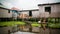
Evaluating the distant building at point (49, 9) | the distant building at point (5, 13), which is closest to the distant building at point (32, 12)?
the distant building at point (49, 9)

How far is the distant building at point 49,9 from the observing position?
86.1 inches

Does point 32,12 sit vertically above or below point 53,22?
above

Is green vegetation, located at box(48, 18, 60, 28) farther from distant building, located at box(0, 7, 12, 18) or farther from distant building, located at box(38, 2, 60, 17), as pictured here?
distant building, located at box(0, 7, 12, 18)

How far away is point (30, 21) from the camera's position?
2307 millimetres

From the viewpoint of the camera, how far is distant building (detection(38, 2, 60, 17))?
2.19 m

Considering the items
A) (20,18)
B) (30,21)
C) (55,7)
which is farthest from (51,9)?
(20,18)

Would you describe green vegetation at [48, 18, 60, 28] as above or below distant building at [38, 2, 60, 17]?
below

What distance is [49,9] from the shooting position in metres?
2.22

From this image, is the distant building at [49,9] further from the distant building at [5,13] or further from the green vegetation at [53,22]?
the distant building at [5,13]

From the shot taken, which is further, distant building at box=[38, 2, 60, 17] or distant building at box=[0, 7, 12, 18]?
distant building at box=[0, 7, 12, 18]

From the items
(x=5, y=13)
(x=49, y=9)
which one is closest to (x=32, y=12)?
(x=49, y=9)

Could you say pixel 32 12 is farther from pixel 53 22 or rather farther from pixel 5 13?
pixel 5 13

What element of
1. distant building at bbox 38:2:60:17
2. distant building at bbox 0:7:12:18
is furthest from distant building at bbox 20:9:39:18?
distant building at bbox 0:7:12:18

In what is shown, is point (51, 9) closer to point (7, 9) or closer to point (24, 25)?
point (24, 25)
